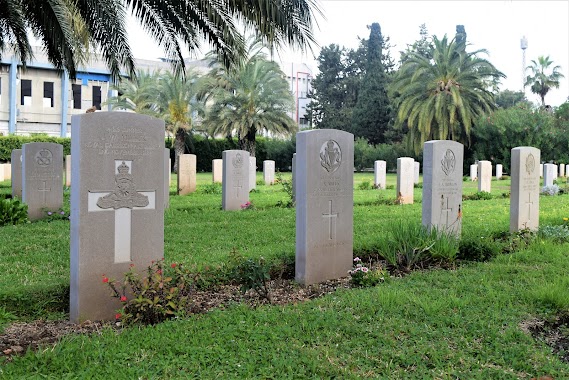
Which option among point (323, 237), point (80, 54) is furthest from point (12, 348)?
point (80, 54)

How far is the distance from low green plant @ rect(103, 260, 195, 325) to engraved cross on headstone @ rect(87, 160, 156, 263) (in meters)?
0.21

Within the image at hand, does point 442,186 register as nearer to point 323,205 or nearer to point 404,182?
point 323,205

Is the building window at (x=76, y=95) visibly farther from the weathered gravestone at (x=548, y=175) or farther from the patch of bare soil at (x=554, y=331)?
the patch of bare soil at (x=554, y=331)

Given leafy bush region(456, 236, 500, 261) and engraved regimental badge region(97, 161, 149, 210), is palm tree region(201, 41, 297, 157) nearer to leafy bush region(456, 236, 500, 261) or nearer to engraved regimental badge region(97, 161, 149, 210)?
leafy bush region(456, 236, 500, 261)

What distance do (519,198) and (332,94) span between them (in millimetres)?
47362

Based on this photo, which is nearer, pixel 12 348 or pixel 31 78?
pixel 12 348

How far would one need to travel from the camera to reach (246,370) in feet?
10.7

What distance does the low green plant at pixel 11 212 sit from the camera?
9516 mm

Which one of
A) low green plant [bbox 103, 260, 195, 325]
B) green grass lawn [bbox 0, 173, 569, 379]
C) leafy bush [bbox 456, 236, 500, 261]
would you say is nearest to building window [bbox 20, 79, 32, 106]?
green grass lawn [bbox 0, 173, 569, 379]

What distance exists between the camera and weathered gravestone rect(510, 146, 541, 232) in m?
8.52

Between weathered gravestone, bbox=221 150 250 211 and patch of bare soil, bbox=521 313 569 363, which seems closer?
patch of bare soil, bbox=521 313 569 363

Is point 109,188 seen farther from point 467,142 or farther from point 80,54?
point 467,142

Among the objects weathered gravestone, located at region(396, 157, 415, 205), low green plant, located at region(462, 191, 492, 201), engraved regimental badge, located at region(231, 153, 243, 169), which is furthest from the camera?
low green plant, located at region(462, 191, 492, 201)

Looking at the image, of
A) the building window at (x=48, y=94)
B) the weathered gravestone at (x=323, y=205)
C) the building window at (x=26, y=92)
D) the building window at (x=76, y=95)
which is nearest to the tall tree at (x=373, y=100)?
the building window at (x=76, y=95)
